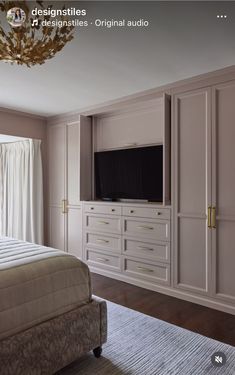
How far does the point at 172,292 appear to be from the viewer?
3.27 m

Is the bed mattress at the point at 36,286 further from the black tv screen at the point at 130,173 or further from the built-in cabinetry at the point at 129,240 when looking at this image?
the black tv screen at the point at 130,173

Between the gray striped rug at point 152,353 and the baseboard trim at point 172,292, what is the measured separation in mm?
626

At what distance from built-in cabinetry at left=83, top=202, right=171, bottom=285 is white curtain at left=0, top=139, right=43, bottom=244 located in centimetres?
111

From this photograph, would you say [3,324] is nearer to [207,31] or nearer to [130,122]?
[207,31]

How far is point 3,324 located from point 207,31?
2582 mm

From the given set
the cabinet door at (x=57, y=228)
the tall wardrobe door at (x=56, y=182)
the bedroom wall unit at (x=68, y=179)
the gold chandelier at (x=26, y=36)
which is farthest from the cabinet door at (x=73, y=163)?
the gold chandelier at (x=26, y=36)

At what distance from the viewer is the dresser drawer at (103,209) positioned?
381cm

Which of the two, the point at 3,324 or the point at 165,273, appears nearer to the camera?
the point at 3,324

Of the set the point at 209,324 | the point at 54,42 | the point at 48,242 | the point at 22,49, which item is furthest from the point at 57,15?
the point at 48,242

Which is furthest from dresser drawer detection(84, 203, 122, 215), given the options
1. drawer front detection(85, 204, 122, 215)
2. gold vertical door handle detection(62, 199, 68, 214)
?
gold vertical door handle detection(62, 199, 68, 214)

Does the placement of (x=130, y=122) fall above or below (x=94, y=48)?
below

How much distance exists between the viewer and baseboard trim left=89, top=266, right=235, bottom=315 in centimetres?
288

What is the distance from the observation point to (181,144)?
320 cm

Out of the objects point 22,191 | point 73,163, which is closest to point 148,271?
point 73,163
